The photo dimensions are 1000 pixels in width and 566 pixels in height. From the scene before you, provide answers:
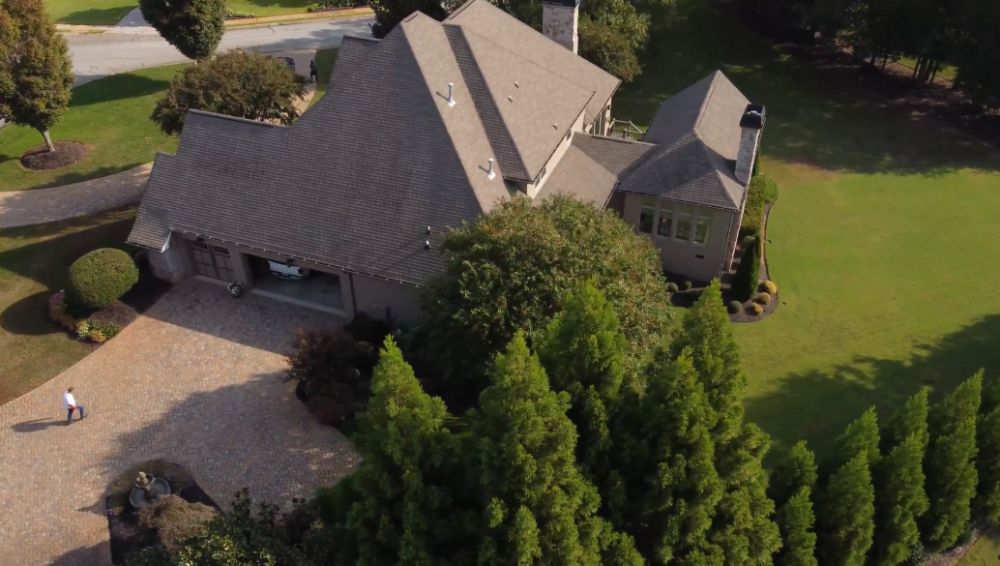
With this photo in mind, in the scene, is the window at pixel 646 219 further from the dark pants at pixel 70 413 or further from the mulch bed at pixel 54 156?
the mulch bed at pixel 54 156

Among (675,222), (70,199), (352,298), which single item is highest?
(675,222)

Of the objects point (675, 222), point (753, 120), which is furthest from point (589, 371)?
point (753, 120)

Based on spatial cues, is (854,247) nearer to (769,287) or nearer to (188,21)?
(769,287)

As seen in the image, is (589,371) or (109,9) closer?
(589,371)

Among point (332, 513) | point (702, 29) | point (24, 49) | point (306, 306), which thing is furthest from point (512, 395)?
point (702, 29)

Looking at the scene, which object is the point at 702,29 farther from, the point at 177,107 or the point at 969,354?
the point at 177,107

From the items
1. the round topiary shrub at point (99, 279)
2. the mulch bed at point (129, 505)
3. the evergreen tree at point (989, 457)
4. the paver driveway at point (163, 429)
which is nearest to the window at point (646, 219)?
the paver driveway at point (163, 429)

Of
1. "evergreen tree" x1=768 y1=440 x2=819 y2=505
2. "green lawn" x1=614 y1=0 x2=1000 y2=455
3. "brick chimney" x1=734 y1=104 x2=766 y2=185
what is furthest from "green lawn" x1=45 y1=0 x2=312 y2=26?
"evergreen tree" x1=768 y1=440 x2=819 y2=505
